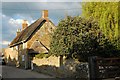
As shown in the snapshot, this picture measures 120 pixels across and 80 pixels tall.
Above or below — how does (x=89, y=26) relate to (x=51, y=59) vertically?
above

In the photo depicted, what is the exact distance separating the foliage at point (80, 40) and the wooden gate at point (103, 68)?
37.2 feet

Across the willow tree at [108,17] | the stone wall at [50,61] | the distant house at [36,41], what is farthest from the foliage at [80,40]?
the distant house at [36,41]

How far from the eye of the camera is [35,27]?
39.8m

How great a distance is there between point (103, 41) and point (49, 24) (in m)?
19.3

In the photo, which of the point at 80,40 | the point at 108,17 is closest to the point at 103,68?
the point at 80,40

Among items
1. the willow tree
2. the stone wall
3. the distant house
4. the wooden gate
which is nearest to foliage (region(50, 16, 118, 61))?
the willow tree

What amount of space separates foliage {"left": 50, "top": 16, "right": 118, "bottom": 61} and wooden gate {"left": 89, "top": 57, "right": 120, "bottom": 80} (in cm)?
1134

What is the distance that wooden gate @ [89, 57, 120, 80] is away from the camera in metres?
9.42

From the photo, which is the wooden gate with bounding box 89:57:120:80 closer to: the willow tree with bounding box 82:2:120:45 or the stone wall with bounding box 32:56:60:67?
the willow tree with bounding box 82:2:120:45

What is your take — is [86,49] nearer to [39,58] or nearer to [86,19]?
[86,19]

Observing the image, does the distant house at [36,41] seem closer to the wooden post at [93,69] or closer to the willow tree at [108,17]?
the willow tree at [108,17]

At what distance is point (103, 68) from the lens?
10.3 meters

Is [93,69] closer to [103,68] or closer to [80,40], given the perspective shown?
[103,68]

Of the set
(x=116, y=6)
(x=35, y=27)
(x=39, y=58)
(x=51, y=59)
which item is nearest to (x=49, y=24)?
(x=35, y=27)
